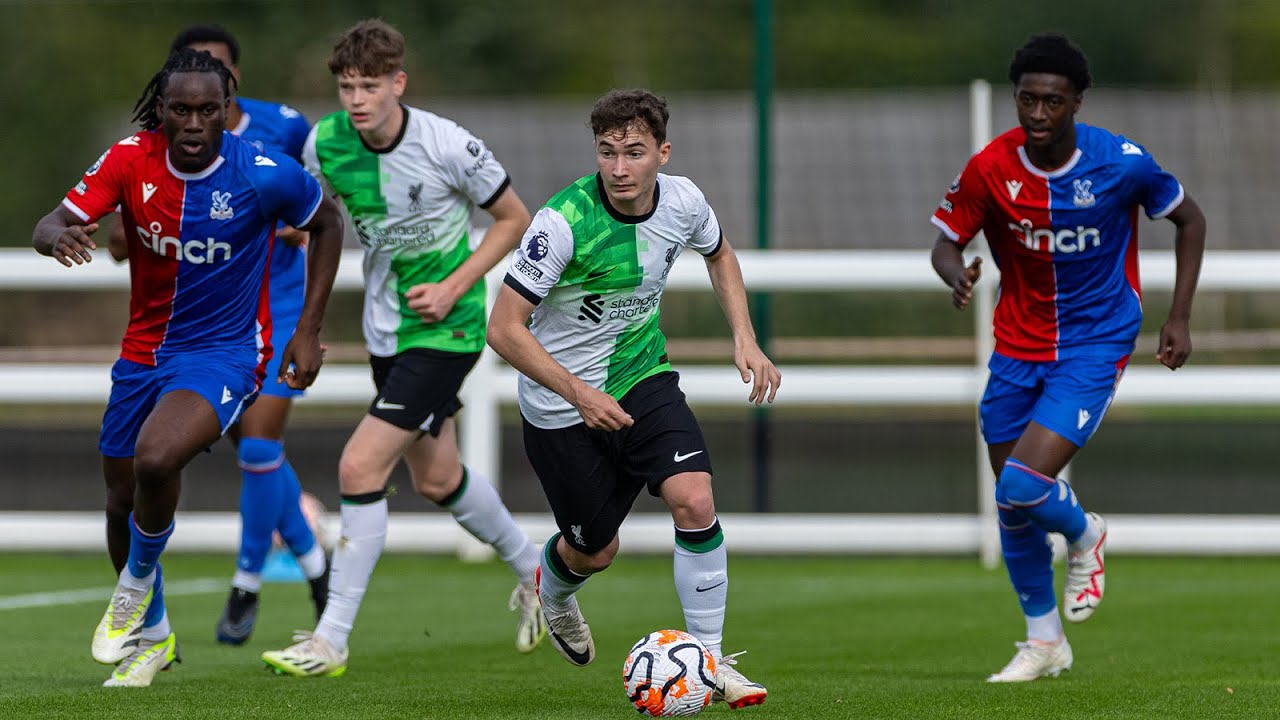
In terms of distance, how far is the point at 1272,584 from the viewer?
9.02m

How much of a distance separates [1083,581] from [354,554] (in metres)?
2.62

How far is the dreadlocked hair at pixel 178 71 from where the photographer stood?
19.0 ft

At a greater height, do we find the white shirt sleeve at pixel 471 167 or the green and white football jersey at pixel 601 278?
the white shirt sleeve at pixel 471 167

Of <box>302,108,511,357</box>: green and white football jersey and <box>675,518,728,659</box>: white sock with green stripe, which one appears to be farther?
<box>302,108,511,357</box>: green and white football jersey

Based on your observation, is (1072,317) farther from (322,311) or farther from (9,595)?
(9,595)

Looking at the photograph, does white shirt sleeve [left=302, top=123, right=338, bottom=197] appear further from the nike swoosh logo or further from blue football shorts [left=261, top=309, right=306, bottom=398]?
the nike swoosh logo

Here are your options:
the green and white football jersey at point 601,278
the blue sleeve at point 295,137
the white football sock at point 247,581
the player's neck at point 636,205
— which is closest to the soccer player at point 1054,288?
the green and white football jersey at point 601,278

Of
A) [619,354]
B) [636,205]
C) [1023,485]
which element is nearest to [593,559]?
[619,354]

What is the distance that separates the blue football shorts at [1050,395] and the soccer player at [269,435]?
282cm

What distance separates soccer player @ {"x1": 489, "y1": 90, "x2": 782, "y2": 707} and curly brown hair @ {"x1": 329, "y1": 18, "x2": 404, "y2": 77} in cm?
127

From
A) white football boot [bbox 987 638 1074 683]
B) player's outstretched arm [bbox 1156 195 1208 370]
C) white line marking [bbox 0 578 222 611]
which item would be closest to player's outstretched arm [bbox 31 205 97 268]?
white line marking [bbox 0 578 222 611]

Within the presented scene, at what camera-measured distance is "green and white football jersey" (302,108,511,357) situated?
265 inches

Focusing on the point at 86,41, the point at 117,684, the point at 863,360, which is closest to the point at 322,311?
the point at 117,684

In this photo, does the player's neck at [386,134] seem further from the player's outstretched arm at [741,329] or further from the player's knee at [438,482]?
the player's outstretched arm at [741,329]
